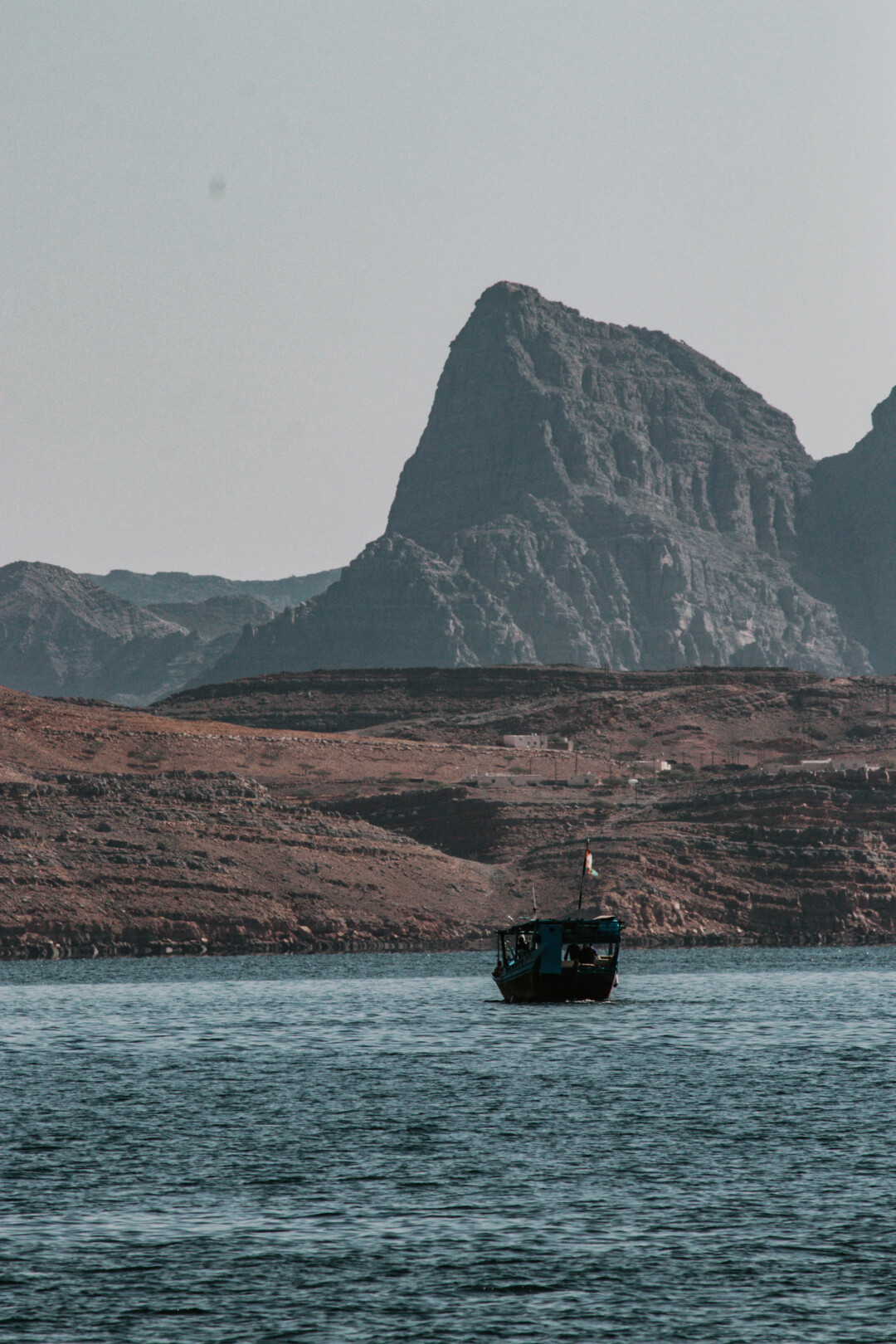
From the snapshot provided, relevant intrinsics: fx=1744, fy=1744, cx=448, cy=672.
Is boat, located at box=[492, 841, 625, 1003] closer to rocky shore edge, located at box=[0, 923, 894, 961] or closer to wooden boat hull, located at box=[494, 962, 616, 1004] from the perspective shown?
wooden boat hull, located at box=[494, 962, 616, 1004]

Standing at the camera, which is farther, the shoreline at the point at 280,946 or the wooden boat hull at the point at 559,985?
the shoreline at the point at 280,946

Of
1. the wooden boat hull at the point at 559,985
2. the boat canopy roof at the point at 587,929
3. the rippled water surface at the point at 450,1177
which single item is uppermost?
the boat canopy roof at the point at 587,929

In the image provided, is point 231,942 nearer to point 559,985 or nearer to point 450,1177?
point 559,985

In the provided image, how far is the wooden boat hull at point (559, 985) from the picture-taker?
3666 inches

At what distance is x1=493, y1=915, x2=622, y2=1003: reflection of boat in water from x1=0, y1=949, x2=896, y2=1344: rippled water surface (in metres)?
4.16

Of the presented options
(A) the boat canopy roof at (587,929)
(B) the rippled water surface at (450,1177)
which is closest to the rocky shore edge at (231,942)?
(B) the rippled water surface at (450,1177)

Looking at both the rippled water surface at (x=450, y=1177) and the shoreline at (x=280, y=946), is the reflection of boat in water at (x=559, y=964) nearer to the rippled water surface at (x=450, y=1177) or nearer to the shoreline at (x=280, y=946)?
the rippled water surface at (x=450, y=1177)

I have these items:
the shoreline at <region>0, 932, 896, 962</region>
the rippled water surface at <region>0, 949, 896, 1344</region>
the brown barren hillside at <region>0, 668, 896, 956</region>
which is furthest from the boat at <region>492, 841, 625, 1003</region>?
the brown barren hillside at <region>0, 668, 896, 956</region>

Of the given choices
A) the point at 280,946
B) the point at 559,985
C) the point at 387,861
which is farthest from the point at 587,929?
the point at 387,861

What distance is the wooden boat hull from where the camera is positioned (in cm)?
9312

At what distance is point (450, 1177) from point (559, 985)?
5068 cm

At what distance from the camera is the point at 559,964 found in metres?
92.5

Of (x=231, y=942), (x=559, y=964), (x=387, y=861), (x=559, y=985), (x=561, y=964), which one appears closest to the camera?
(x=559, y=964)

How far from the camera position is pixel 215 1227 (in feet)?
125
